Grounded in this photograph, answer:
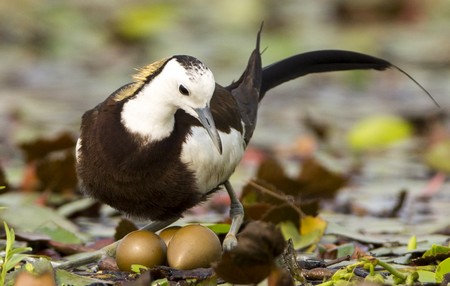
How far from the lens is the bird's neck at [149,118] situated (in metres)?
4.08

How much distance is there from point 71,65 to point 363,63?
20.7 feet

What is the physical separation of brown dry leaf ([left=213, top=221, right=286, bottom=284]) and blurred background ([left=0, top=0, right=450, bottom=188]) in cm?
462

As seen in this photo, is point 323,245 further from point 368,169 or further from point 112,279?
point 368,169

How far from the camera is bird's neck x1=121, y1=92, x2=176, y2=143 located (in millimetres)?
4078

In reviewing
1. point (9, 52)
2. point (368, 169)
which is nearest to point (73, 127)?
point (368, 169)

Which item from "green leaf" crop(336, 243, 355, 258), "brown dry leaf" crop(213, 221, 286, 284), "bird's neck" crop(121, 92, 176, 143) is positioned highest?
"bird's neck" crop(121, 92, 176, 143)

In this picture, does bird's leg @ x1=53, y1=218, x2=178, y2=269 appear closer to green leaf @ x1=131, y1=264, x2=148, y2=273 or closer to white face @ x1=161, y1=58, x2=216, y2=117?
green leaf @ x1=131, y1=264, x2=148, y2=273

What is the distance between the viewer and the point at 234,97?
5.01m

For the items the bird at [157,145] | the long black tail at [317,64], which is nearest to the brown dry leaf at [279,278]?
the bird at [157,145]

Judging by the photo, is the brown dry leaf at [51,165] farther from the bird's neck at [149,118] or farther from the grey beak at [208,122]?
the grey beak at [208,122]

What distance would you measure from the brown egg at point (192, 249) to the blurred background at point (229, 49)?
3.95 metres

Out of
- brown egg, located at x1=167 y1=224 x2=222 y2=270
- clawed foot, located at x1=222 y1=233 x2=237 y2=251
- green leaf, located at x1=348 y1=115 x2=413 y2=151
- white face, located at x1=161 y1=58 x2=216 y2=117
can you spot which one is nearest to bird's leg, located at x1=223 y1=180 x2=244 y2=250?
clawed foot, located at x1=222 y1=233 x2=237 y2=251

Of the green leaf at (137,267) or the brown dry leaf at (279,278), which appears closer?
the brown dry leaf at (279,278)

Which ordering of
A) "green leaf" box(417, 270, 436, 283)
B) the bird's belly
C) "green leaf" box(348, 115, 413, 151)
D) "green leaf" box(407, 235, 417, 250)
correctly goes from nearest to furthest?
"green leaf" box(417, 270, 436, 283) → the bird's belly → "green leaf" box(407, 235, 417, 250) → "green leaf" box(348, 115, 413, 151)
